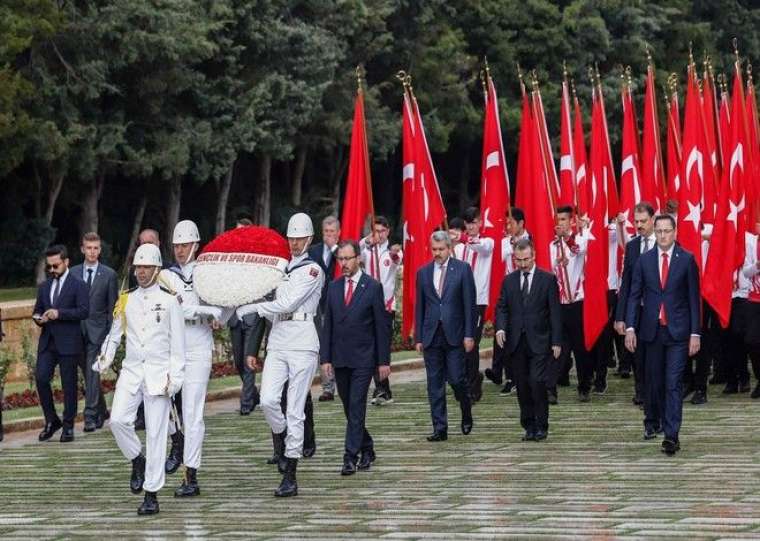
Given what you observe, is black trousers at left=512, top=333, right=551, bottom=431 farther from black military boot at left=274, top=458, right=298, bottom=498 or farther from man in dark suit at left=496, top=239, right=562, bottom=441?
black military boot at left=274, top=458, right=298, bottom=498

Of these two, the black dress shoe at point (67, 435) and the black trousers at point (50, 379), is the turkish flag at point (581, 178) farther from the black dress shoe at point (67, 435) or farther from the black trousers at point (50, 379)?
the black dress shoe at point (67, 435)

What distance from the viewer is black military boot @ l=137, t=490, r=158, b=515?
14.4m

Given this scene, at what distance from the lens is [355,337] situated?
646 inches

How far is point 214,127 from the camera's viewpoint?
51375 mm

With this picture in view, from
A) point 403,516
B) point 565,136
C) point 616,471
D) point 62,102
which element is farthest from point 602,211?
point 62,102

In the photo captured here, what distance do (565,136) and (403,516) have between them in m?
12.7

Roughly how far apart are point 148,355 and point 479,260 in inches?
317

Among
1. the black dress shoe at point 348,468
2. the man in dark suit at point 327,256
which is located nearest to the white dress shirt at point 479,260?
the man in dark suit at point 327,256

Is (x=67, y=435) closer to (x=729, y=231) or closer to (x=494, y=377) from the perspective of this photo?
(x=494, y=377)

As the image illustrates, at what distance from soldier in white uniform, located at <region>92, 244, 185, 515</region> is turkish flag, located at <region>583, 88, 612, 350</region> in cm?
777

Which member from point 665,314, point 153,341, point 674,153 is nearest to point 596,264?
point 674,153

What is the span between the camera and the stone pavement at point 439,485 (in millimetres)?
13188

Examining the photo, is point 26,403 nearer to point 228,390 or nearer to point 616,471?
point 228,390

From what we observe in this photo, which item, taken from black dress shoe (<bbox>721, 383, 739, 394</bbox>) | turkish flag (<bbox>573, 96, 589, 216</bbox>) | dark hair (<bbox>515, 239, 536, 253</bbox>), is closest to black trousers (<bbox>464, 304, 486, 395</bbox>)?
dark hair (<bbox>515, 239, 536, 253</bbox>)
